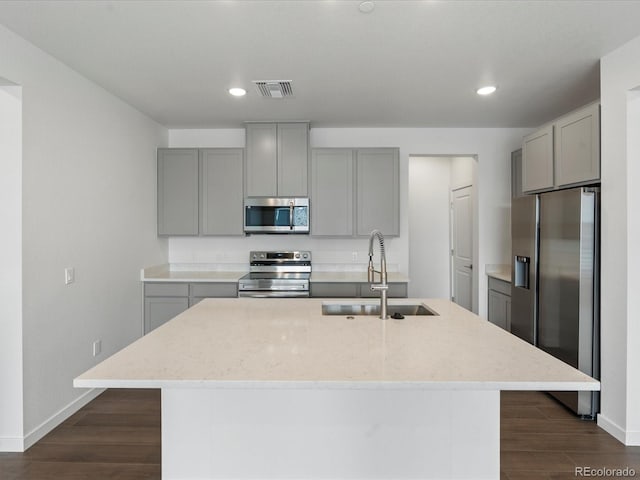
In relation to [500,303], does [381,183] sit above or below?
above

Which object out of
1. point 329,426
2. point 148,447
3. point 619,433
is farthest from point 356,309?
point 619,433

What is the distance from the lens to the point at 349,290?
3947 millimetres

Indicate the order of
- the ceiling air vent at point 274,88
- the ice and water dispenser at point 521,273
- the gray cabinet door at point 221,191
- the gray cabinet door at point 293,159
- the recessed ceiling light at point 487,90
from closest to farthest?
the ceiling air vent at point 274,88
the recessed ceiling light at point 487,90
the ice and water dispenser at point 521,273
the gray cabinet door at point 293,159
the gray cabinet door at point 221,191

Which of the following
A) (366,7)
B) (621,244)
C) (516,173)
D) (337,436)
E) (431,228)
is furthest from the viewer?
(431,228)

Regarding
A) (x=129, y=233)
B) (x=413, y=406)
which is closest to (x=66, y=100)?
(x=129, y=233)

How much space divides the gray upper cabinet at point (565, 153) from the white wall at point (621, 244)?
11 cm

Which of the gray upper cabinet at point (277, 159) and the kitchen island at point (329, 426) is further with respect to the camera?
the gray upper cabinet at point (277, 159)

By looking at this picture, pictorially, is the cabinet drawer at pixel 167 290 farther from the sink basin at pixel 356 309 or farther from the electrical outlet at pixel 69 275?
the sink basin at pixel 356 309

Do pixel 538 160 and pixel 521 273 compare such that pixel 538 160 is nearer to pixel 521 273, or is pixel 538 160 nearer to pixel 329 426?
pixel 521 273

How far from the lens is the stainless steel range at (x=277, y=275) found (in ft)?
12.7

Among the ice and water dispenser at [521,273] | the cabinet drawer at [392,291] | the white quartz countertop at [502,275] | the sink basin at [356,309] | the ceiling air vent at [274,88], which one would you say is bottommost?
the cabinet drawer at [392,291]

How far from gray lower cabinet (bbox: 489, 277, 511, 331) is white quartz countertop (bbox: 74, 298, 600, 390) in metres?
2.10

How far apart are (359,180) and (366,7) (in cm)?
222

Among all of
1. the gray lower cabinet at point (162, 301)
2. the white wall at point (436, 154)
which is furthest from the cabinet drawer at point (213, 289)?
the white wall at point (436, 154)
